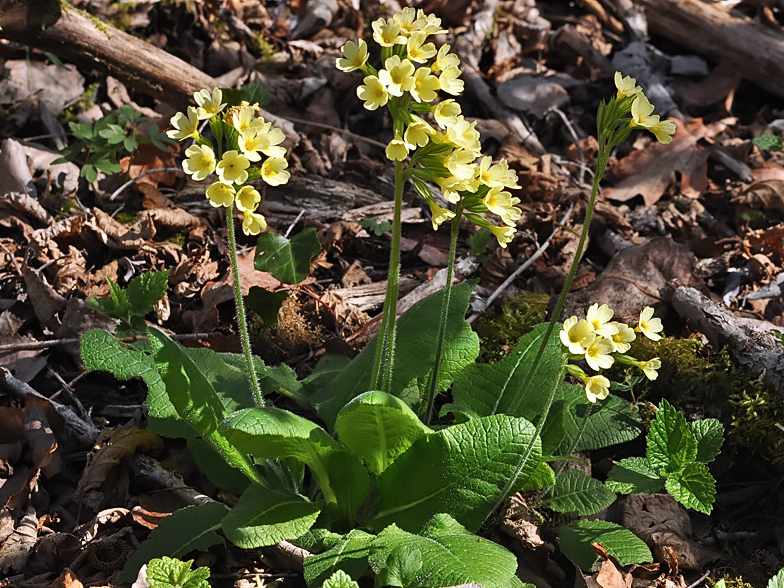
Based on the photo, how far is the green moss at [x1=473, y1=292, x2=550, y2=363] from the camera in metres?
3.38

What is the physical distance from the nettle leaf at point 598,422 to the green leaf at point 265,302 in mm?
1423

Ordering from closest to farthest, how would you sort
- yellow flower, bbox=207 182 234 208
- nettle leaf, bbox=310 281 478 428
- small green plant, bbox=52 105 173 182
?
yellow flower, bbox=207 182 234 208, nettle leaf, bbox=310 281 478 428, small green plant, bbox=52 105 173 182

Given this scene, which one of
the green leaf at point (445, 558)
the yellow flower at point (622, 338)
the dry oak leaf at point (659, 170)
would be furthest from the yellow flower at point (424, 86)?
the dry oak leaf at point (659, 170)

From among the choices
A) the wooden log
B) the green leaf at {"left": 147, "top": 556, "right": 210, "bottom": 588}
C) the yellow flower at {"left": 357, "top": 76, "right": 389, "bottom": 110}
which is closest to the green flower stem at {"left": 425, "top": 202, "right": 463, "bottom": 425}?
the yellow flower at {"left": 357, "top": 76, "right": 389, "bottom": 110}

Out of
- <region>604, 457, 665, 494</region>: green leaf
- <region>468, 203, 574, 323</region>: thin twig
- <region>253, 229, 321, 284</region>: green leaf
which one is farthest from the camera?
<region>468, 203, 574, 323</region>: thin twig

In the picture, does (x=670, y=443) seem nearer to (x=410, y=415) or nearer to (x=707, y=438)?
→ (x=707, y=438)

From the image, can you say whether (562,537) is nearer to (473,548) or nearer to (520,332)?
(473,548)

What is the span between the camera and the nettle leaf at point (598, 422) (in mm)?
2764

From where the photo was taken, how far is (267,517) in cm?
235

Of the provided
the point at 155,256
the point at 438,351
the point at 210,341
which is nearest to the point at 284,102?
the point at 155,256

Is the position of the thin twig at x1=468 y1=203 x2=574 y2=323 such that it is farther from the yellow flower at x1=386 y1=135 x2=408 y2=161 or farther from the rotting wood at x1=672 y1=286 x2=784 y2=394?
the yellow flower at x1=386 y1=135 x2=408 y2=161

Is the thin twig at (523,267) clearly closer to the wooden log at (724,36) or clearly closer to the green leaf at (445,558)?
the green leaf at (445,558)

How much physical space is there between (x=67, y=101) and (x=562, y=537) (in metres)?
4.15

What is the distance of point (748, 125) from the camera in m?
5.41
